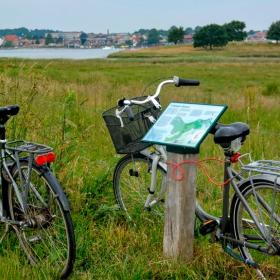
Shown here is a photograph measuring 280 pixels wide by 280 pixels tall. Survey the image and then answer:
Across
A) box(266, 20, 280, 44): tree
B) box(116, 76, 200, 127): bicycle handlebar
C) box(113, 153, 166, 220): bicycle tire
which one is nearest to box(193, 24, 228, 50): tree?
box(266, 20, 280, 44): tree

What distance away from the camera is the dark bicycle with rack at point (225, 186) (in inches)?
122

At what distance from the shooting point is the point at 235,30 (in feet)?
408

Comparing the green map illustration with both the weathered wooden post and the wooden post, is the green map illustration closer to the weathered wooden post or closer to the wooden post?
the weathered wooden post

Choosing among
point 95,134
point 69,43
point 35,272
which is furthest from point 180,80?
point 69,43

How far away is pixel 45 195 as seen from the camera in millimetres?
3471

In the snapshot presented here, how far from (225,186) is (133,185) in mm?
1479

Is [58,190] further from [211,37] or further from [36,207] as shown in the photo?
[211,37]

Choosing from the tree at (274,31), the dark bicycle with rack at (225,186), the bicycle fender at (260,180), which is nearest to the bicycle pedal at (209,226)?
the dark bicycle with rack at (225,186)

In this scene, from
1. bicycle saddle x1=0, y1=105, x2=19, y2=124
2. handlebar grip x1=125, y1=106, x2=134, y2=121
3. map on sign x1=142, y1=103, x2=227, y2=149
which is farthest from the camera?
handlebar grip x1=125, y1=106, x2=134, y2=121

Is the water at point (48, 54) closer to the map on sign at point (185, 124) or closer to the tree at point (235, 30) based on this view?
the tree at point (235, 30)

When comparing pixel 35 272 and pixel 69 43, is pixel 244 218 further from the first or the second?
pixel 69 43

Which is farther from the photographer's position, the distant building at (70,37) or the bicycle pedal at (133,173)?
the distant building at (70,37)

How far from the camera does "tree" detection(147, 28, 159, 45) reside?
178375mm

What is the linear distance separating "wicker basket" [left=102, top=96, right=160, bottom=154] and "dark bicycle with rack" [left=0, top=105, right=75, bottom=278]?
2.54ft
